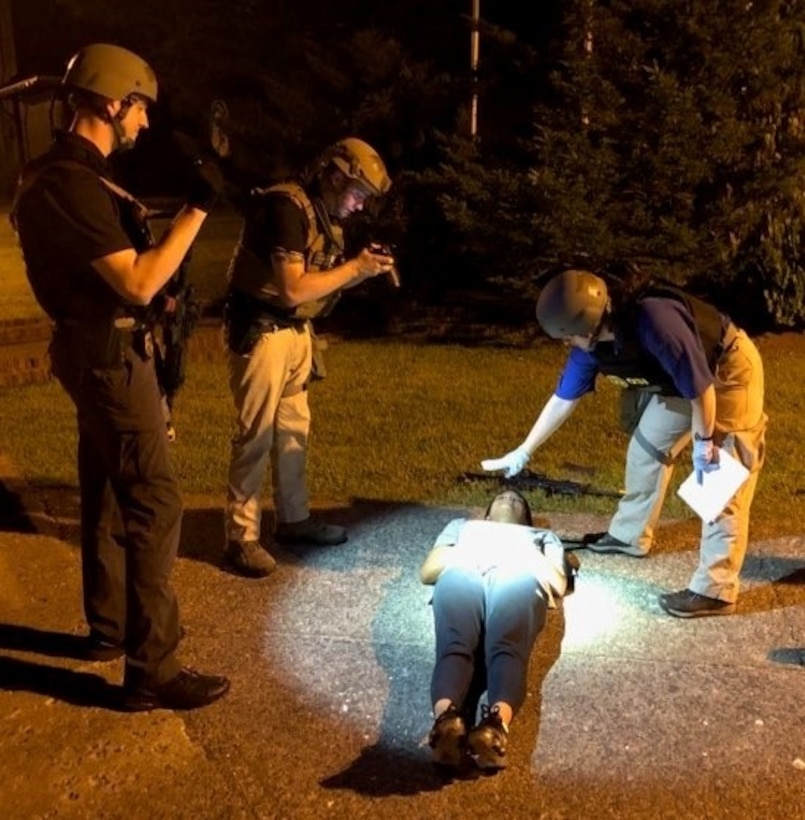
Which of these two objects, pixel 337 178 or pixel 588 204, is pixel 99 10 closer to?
pixel 588 204

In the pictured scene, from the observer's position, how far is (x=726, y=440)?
13.4 ft

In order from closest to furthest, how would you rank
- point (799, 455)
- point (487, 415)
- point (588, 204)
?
1. point (799, 455)
2. point (487, 415)
3. point (588, 204)

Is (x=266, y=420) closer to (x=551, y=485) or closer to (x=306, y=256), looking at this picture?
(x=306, y=256)

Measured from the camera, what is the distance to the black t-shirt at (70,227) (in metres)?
3.05

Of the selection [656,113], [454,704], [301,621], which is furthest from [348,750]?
[656,113]

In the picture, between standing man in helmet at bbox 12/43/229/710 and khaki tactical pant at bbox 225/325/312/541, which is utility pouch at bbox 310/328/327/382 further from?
standing man in helmet at bbox 12/43/229/710

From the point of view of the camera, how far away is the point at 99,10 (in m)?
15.3

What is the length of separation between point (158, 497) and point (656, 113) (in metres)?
7.03

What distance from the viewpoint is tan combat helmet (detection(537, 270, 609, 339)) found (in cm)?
377

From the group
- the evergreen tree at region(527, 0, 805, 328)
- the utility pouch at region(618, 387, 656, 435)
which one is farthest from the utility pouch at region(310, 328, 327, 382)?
the evergreen tree at region(527, 0, 805, 328)

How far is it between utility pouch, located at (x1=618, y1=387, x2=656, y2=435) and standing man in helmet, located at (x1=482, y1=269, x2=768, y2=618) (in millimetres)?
32

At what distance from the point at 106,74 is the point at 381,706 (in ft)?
7.47

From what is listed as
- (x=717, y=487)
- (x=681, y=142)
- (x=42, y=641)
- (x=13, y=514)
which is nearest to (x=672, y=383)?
(x=717, y=487)

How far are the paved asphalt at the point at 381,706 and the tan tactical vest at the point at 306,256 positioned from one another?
4.15ft
